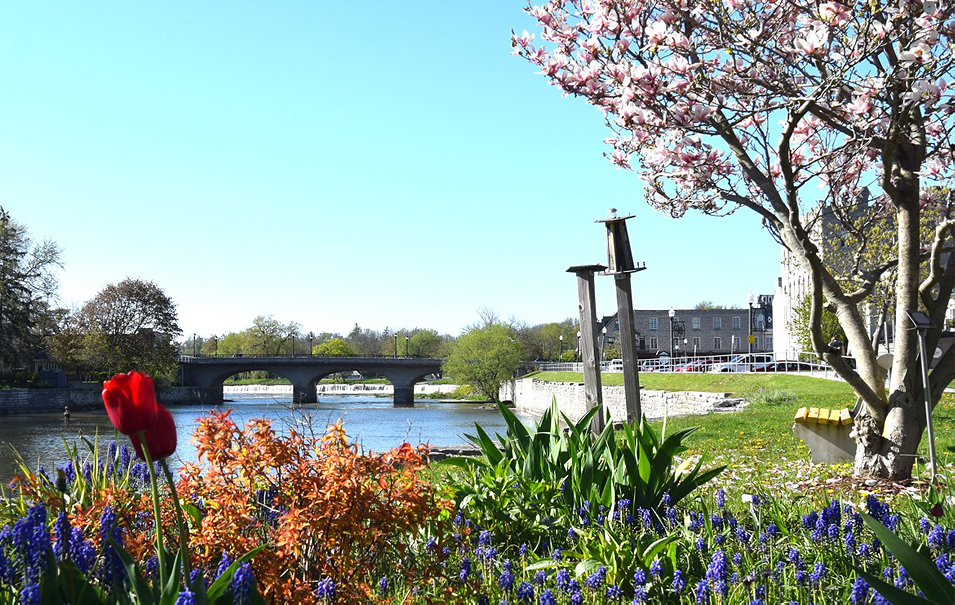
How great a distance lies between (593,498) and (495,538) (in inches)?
22.7

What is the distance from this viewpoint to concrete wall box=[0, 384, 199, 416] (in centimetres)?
4534

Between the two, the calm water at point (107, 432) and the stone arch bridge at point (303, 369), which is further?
the stone arch bridge at point (303, 369)

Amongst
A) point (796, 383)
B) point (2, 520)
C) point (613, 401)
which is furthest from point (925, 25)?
point (613, 401)

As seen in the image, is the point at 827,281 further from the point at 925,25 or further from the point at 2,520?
the point at 2,520

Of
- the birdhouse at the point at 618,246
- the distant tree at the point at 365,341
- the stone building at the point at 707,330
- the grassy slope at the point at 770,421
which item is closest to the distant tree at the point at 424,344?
the distant tree at the point at 365,341

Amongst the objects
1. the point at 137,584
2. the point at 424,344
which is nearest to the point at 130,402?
the point at 137,584

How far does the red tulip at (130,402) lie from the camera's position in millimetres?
2045

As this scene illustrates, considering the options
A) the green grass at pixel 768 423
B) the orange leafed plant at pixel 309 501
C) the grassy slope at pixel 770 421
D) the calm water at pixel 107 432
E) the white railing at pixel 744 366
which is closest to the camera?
the orange leafed plant at pixel 309 501

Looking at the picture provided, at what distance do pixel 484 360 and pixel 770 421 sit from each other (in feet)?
144

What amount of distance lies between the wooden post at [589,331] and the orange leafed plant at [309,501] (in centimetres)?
448

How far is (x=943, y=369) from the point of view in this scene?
6730 mm

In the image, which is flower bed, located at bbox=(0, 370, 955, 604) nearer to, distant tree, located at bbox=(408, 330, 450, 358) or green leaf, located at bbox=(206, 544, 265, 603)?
green leaf, located at bbox=(206, 544, 265, 603)

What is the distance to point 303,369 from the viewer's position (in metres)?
67.9

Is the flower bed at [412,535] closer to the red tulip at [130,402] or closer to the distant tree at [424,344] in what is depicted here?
the red tulip at [130,402]
